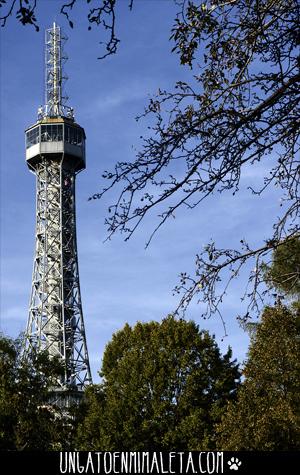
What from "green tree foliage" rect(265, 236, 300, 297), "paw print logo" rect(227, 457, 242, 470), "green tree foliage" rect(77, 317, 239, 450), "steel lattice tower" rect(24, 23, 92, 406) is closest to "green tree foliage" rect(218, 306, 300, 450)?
"green tree foliage" rect(77, 317, 239, 450)

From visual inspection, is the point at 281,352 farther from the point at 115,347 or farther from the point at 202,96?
the point at 202,96

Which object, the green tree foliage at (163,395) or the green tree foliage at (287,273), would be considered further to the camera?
the green tree foliage at (163,395)

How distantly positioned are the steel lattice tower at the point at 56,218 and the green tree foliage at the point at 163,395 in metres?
45.7

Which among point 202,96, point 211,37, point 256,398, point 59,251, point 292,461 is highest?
point 59,251

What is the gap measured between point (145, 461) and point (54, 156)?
3456 inches

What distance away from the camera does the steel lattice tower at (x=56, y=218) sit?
88500 mm

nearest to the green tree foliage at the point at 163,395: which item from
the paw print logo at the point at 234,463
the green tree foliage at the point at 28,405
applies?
the green tree foliage at the point at 28,405

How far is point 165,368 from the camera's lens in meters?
39.2

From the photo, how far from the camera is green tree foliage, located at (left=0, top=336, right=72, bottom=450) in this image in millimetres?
34156

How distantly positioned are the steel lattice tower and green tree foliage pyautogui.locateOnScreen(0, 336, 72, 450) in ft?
160

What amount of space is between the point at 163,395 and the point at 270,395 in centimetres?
910

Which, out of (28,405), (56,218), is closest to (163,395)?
(28,405)

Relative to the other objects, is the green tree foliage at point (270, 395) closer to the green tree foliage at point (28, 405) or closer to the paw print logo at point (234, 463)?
the green tree foliage at point (28, 405)

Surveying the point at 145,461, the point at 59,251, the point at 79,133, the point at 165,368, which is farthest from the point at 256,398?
the point at 79,133
